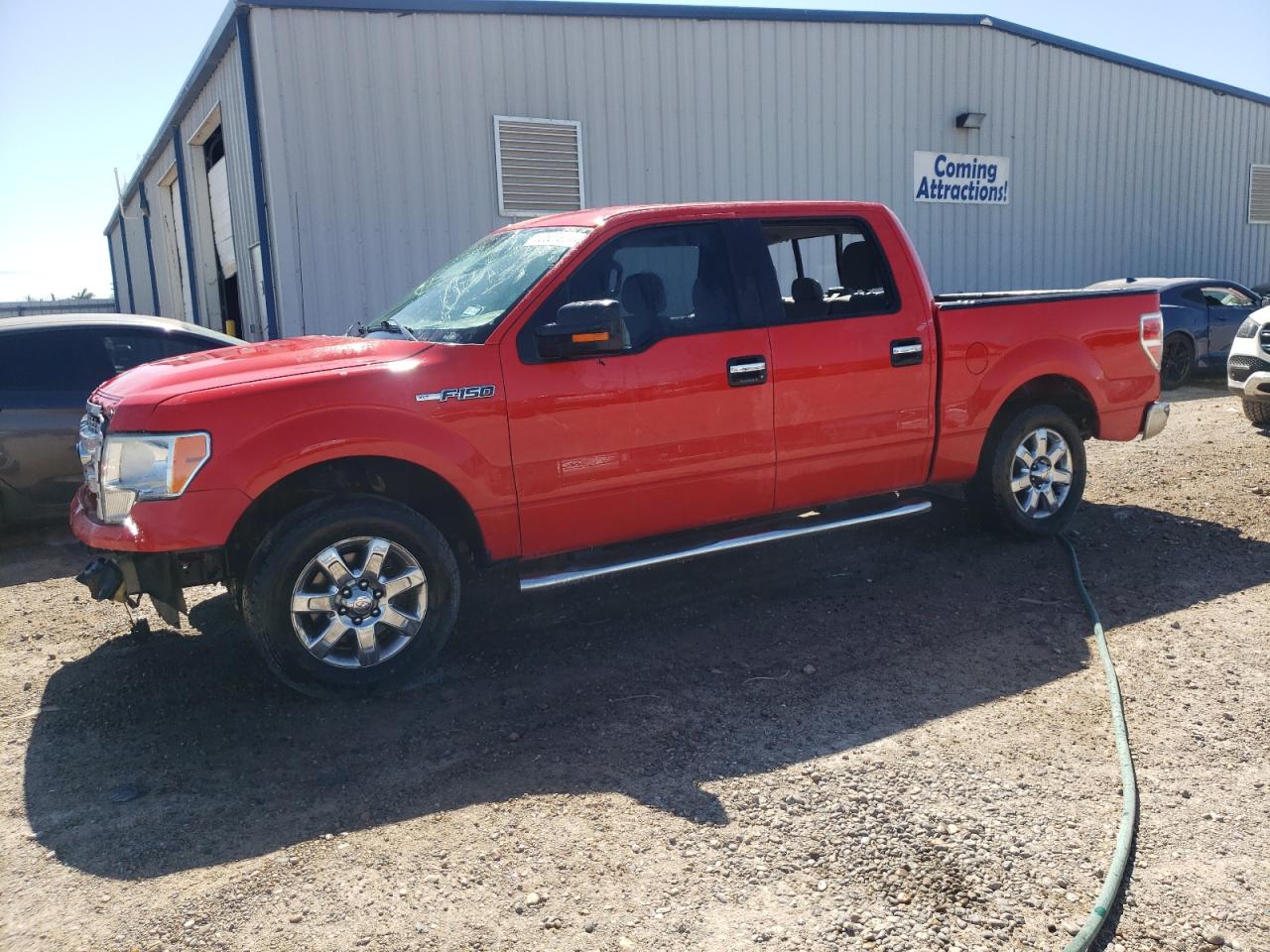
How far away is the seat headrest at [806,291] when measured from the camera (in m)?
5.32

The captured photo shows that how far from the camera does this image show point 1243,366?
8953 millimetres

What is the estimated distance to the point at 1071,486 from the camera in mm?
5996

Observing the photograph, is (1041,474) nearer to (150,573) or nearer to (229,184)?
(150,573)

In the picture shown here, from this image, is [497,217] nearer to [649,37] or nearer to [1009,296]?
[649,37]

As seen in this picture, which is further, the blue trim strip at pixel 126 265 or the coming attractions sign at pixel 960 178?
the blue trim strip at pixel 126 265

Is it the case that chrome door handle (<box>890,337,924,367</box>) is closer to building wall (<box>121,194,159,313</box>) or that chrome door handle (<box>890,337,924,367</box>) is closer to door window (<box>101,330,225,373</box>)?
door window (<box>101,330,225,373</box>)

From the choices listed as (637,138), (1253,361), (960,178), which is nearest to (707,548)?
(1253,361)

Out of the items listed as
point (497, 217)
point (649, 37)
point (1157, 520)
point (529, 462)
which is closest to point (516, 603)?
point (529, 462)

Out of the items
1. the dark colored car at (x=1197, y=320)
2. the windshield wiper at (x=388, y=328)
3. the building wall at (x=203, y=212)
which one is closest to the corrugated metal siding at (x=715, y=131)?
the building wall at (x=203, y=212)

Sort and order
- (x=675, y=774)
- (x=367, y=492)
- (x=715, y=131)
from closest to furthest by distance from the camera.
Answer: (x=675, y=774) → (x=367, y=492) → (x=715, y=131)

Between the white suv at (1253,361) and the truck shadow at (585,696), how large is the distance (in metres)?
3.68

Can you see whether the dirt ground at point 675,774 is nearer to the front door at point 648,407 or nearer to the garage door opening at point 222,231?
the front door at point 648,407

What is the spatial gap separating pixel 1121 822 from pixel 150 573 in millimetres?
3609

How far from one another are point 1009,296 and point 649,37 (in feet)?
24.9
